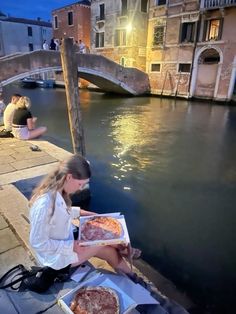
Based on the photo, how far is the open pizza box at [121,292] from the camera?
4.57ft

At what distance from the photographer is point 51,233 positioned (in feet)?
4.78

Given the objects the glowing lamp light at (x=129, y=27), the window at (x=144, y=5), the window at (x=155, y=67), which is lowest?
the window at (x=155, y=67)

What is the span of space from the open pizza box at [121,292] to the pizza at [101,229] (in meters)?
0.23

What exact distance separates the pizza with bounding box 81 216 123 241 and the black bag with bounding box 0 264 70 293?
24 centimetres

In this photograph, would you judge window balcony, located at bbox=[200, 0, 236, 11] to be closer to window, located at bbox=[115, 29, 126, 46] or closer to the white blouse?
window, located at bbox=[115, 29, 126, 46]

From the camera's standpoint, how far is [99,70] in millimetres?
15156

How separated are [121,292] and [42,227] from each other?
1.97 ft

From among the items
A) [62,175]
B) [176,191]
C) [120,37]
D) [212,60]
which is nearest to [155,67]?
[120,37]

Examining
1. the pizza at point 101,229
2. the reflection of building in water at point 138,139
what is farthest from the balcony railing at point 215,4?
the pizza at point 101,229

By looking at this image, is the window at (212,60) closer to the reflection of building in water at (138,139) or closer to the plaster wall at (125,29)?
the plaster wall at (125,29)

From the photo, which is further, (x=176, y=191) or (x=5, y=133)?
(x=5, y=133)

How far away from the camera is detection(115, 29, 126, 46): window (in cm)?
1782

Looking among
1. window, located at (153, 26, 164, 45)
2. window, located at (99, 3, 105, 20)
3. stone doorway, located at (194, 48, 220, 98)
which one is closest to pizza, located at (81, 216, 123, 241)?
stone doorway, located at (194, 48, 220, 98)

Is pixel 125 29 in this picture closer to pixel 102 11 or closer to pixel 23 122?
pixel 102 11
